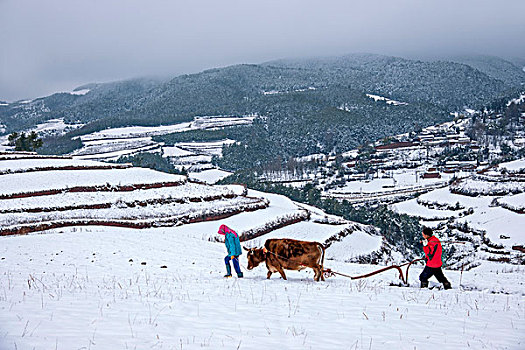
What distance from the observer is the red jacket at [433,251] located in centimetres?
1034

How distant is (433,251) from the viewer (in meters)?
10.4

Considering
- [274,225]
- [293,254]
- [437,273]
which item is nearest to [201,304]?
[293,254]

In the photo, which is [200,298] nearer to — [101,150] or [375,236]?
[375,236]

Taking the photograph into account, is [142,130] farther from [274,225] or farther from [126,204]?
[274,225]

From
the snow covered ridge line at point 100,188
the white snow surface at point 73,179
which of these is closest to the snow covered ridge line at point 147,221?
the snow covered ridge line at point 100,188

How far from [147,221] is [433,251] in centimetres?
2355

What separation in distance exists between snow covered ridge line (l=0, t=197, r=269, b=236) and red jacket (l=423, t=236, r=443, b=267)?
75.6ft

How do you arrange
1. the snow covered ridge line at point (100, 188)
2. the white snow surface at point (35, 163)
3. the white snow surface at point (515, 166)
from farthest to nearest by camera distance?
the white snow surface at point (515, 166)
the white snow surface at point (35, 163)
the snow covered ridge line at point (100, 188)

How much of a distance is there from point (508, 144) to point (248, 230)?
5278 inches

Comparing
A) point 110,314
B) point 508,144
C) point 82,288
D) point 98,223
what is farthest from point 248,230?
point 508,144

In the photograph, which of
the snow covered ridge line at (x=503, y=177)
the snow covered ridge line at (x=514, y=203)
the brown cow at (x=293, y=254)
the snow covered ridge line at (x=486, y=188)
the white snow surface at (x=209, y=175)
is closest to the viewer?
the brown cow at (x=293, y=254)

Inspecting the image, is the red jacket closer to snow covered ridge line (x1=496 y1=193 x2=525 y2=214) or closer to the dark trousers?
the dark trousers

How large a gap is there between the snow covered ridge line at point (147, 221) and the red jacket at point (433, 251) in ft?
75.6

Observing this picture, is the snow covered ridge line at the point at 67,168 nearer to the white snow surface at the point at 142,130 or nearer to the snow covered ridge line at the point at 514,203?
the snow covered ridge line at the point at 514,203
